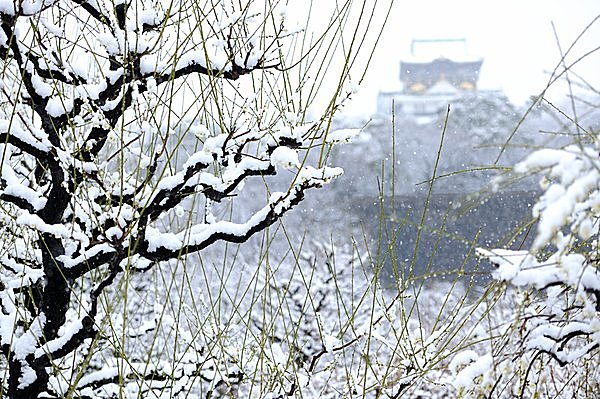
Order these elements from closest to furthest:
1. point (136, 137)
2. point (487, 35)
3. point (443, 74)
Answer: point (136, 137) → point (443, 74) → point (487, 35)

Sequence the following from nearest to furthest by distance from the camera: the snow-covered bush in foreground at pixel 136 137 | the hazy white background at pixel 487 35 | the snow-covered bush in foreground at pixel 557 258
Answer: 1. the snow-covered bush in foreground at pixel 557 258
2. the snow-covered bush in foreground at pixel 136 137
3. the hazy white background at pixel 487 35

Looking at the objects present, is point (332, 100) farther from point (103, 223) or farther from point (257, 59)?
point (103, 223)

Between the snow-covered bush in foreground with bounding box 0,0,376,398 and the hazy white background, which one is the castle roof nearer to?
the hazy white background

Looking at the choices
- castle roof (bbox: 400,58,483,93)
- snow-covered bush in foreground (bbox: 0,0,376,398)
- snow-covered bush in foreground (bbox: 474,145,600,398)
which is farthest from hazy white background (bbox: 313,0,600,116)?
snow-covered bush in foreground (bbox: 474,145,600,398)

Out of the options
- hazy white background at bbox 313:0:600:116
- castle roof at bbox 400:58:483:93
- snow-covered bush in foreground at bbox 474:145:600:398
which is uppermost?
hazy white background at bbox 313:0:600:116

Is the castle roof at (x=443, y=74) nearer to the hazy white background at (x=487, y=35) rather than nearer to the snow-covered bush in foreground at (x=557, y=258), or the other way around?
the hazy white background at (x=487, y=35)

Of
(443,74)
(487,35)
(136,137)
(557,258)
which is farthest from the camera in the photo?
(487,35)

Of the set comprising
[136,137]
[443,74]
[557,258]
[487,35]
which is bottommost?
[557,258]

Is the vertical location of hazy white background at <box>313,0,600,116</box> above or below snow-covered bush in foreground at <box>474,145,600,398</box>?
above

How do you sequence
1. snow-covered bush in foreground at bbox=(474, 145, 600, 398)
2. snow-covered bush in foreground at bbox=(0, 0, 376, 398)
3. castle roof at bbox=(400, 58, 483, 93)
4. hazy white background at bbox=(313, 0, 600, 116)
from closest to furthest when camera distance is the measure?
snow-covered bush in foreground at bbox=(474, 145, 600, 398) < snow-covered bush in foreground at bbox=(0, 0, 376, 398) < castle roof at bbox=(400, 58, 483, 93) < hazy white background at bbox=(313, 0, 600, 116)

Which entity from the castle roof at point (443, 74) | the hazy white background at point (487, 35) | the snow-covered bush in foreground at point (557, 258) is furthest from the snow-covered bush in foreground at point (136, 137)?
the castle roof at point (443, 74)

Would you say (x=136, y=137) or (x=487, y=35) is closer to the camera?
(x=136, y=137)

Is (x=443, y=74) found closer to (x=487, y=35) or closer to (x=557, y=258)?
(x=487, y=35)

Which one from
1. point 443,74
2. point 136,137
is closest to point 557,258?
point 136,137
